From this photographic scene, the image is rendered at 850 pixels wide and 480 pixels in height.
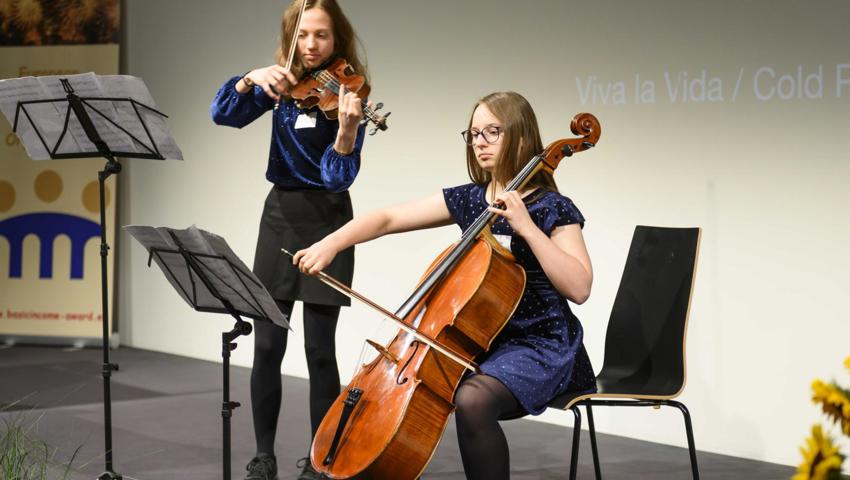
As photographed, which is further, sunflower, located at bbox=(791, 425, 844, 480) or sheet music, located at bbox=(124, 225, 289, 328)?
sheet music, located at bbox=(124, 225, 289, 328)

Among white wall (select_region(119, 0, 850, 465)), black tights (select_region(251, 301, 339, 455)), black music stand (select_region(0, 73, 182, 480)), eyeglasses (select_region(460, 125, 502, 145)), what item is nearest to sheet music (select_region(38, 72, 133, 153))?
black music stand (select_region(0, 73, 182, 480))

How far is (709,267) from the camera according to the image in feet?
12.2

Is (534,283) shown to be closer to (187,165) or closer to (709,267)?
(709,267)

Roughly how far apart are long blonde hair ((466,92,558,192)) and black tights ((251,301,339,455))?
0.73m

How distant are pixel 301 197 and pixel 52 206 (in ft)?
11.7

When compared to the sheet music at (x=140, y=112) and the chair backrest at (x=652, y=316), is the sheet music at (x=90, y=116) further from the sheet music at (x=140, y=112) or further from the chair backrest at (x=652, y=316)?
the chair backrest at (x=652, y=316)

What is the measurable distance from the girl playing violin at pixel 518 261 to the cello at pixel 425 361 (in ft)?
0.23

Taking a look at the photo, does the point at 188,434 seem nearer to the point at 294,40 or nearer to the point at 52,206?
the point at 294,40

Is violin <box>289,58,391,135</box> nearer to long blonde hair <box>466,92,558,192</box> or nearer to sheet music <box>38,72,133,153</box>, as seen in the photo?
long blonde hair <box>466,92,558,192</box>

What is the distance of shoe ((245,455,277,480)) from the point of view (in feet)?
9.89

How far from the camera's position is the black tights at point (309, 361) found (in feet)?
9.82

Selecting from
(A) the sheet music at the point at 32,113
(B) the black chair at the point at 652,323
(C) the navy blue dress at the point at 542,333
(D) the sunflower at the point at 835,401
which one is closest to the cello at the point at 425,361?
Result: (C) the navy blue dress at the point at 542,333

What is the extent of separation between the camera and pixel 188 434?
12.8 ft

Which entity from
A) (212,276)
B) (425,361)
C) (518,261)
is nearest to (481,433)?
(425,361)
